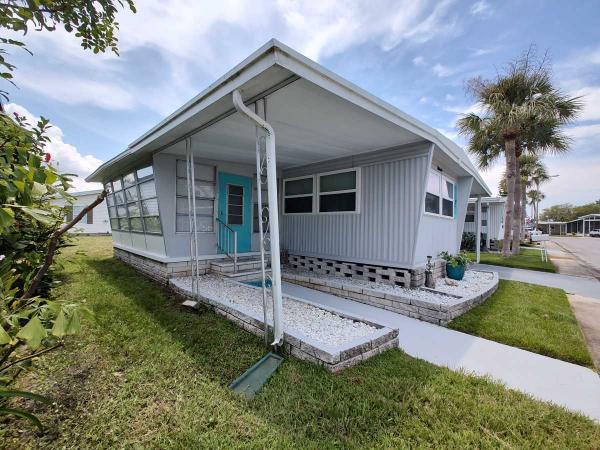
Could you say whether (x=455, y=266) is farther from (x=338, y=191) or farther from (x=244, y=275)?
(x=244, y=275)

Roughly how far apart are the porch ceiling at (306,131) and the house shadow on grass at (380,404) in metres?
2.89

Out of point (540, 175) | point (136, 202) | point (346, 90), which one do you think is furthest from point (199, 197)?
point (540, 175)

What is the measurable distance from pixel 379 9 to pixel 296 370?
5.69m

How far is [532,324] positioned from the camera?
4324 mm

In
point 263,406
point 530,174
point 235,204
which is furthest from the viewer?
point 530,174

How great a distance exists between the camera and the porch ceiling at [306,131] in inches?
133

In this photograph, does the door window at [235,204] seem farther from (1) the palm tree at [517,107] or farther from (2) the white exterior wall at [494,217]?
(2) the white exterior wall at [494,217]

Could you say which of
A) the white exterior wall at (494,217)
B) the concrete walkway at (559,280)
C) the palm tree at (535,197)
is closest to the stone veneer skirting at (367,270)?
the concrete walkway at (559,280)

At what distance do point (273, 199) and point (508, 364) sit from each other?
3.19 m

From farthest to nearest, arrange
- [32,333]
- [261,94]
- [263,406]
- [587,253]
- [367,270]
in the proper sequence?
→ [587,253], [367,270], [261,94], [263,406], [32,333]

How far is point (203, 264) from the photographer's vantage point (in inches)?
257

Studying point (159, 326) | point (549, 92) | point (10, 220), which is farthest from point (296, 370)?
point (549, 92)

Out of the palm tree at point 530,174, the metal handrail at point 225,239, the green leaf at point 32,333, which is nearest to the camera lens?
the green leaf at point 32,333

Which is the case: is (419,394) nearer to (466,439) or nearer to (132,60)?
(466,439)
